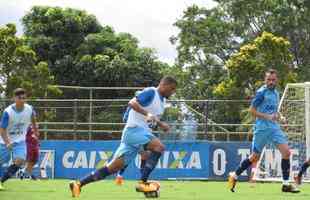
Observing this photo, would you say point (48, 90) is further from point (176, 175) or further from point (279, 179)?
point (279, 179)

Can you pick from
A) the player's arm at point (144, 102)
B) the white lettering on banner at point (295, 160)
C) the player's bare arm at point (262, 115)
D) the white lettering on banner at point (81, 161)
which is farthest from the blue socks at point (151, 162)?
the white lettering on banner at point (81, 161)

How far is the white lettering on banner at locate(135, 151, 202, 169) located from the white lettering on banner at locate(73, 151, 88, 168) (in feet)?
5.19

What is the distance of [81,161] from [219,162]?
4.10m

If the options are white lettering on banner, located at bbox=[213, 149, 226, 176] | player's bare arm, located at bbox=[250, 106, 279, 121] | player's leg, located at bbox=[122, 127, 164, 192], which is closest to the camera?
player's leg, located at bbox=[122, 127, 164, 192]

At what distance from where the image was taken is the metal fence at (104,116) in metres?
25.5

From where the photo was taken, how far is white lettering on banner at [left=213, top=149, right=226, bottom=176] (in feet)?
76.4

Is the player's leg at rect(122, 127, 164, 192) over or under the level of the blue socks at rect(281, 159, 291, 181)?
over

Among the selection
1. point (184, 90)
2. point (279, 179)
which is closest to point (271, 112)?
point (279, 179)

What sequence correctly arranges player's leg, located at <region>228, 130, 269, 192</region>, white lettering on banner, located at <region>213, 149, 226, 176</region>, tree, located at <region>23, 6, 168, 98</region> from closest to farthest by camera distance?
player's leg, located at <region>228, 130, 269, 192</region> < white lettering on banner, located at <region>213, 149, 226, 176</region> < tree, located at <region>23, 6, 168, 98</region>

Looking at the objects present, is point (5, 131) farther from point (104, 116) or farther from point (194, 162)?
point (104, 116)

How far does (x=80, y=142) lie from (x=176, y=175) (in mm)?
3093

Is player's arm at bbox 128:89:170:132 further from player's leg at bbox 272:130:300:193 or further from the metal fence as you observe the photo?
the metal fence

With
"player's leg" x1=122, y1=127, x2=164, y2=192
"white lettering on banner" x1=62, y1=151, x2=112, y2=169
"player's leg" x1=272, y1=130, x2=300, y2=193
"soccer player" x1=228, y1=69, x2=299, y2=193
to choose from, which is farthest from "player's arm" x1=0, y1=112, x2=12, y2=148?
"white lettering on banner" x1=62, y1=151, x2=112, y2=169

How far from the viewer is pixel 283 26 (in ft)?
166
